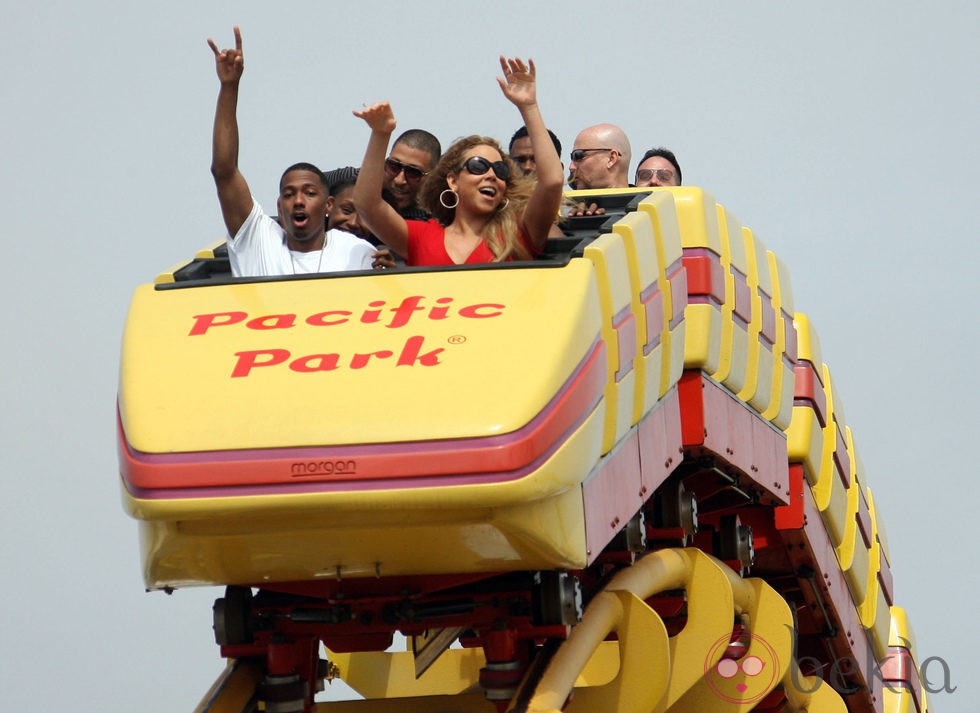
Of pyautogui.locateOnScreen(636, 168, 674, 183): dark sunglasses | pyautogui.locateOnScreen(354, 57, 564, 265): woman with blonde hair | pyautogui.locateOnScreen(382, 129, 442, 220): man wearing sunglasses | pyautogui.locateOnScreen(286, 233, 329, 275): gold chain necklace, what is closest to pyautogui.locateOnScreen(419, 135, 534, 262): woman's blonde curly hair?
pyautogui.locateOnScreen(354, 57, 564, 265): woman with blonde hair

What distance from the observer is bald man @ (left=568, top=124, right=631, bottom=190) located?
912 cm

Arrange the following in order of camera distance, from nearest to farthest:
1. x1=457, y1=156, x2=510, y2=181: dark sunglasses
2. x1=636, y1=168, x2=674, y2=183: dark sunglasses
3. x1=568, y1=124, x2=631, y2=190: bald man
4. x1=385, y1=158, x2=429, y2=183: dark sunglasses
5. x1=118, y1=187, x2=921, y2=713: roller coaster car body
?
x1=118, y1=187, x2=921, y2=713: roller coaster car body, x1=457, y1=156, x2=510, y2=181: dark sunglasses, x1=385, y1=158, x2=429, y2=183: dark sunglasses, x1=568, y1=124, x2=631, y2=190: bald man, x1=636, y1=168, x2=674, y2=183: dark sunglasses

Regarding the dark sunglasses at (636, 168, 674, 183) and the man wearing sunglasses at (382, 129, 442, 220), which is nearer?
the man wearing sunglasses at (382, 129, 442, 220)

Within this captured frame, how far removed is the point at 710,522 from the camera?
945 centimetres

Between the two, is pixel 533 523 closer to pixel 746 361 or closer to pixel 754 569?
pixel 746 361

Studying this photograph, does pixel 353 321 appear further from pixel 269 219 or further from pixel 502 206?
pixel 269 219

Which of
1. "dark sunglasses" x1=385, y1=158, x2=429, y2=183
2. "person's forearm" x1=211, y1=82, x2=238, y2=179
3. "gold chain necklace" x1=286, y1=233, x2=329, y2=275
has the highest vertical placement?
"person's forearm" x1=211, y1=82, x2=238, y2=179

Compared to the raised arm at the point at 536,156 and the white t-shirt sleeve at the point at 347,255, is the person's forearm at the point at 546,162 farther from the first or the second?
the white t-shirt sleeve at the point at 347,255

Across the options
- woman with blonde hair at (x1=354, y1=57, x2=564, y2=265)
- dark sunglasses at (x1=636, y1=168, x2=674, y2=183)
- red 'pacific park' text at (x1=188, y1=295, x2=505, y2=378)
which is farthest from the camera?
dark sunglasses at (x1=636, y1=168, x2=674, y2=183)

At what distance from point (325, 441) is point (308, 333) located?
0.59 m

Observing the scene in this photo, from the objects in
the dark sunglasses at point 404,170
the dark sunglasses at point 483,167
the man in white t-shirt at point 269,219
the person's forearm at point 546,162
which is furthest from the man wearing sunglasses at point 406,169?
the person's forearm at point 546,162

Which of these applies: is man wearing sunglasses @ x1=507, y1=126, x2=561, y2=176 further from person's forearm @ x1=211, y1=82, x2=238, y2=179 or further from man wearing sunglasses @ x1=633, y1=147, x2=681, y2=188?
person's forearm @ x1=211, y1=82, x2=238, y2=179

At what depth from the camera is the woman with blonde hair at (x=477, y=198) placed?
681 centimetres

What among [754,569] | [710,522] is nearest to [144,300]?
[710,522]
